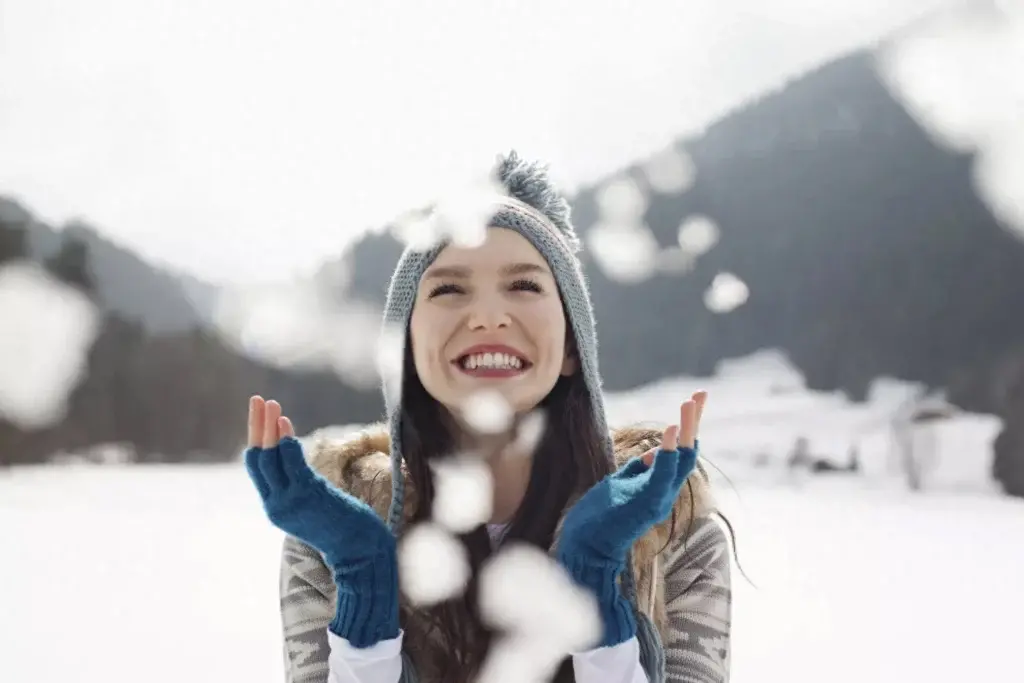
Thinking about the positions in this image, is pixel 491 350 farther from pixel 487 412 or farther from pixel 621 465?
pixel 621 465

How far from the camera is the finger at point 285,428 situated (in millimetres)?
624

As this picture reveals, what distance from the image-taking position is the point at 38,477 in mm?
4121

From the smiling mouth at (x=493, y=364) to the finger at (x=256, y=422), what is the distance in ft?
0.75

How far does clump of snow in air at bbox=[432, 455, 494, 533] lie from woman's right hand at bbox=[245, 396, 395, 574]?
0.17 m

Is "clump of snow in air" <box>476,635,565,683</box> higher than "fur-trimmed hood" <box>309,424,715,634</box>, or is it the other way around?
"fur-trimmed hood" <box>309,424,715,634</box>

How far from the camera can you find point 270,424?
62 cm

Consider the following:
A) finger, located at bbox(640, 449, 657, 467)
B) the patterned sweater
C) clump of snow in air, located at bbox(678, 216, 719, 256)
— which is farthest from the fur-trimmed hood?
clump of snow in air, located at bbox(678, 216, 719, 256)

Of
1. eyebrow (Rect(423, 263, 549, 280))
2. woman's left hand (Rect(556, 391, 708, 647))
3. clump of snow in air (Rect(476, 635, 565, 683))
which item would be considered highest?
eyebrow (Rect(423, 263, 549, 280))

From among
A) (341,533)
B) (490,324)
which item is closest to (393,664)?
(341,533)

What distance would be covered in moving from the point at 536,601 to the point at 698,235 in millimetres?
4668

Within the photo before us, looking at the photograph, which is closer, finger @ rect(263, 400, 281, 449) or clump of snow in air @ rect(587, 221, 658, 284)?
finger @ rect(263, 400, 281, 449)

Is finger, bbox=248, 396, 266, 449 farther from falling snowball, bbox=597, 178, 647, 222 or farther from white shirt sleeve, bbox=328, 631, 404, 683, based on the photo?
falling snowball, bbox=597, 178, 647, 222

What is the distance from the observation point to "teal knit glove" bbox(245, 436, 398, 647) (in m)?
0.62

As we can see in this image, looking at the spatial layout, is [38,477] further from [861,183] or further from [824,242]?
[861,183]
